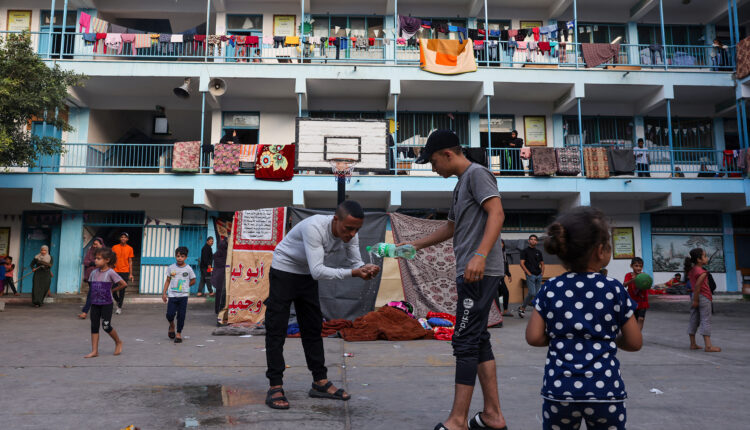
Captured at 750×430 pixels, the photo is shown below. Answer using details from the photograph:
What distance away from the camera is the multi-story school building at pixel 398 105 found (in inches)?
623

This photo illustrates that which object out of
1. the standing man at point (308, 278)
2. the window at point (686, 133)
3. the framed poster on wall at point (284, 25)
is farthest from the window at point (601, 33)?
the standing man at point (308, 278)

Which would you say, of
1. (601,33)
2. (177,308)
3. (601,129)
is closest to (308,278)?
(177,308)

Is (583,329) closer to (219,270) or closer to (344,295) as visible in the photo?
(344,295)

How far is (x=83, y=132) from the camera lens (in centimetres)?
1688

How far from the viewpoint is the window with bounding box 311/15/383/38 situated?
58.3 feet

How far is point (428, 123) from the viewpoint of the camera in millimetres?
17688

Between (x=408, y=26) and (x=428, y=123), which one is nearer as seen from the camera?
(x=408, y=26)

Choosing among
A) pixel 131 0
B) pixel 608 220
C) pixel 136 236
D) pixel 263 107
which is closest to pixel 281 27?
pixel 263 107

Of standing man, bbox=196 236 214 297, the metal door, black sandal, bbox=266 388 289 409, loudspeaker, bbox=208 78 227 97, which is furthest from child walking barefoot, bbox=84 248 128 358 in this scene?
loudspeaker, bbox=208 78 227 97

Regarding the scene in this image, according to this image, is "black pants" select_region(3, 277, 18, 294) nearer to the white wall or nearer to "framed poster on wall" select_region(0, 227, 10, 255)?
"framed poster on wall" select_region(0, 227, 10, 255)

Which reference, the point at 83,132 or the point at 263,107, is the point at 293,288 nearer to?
the point at 263,107

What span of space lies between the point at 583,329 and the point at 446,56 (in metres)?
15.2

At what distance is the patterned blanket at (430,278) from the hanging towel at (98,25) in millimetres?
13048

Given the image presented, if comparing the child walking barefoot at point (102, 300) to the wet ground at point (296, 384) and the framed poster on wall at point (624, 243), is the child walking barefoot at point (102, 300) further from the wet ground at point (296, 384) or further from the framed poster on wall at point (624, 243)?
the framed poster on wall at point (624, 243)
